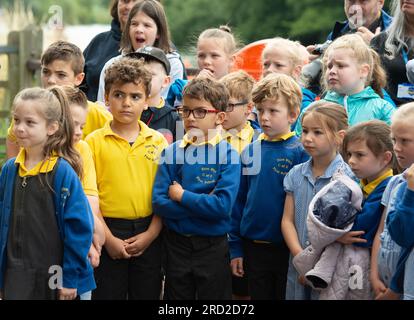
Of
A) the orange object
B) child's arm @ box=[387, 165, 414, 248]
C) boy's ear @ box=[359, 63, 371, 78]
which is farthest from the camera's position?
the orange object

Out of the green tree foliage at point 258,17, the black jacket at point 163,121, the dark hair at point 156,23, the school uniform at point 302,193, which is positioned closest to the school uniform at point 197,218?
the school uniform at point 302,193

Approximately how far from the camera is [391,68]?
666 centimetres

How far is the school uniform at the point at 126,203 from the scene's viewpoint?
5.75 meters

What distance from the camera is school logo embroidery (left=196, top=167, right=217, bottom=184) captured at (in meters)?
→ 5.71

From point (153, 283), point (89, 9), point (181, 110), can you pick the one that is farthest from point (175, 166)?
point (89, 9)

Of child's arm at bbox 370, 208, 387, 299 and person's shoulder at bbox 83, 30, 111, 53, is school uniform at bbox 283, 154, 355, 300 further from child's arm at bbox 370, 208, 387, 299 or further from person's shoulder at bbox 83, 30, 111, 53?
person's shoulder at bbox 83, 30, 111, 53

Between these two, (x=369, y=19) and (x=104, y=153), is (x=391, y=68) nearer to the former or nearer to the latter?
(x=369, y=19)

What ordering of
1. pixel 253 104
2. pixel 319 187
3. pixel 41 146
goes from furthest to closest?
pixel 253 104, pixel 319 187, pixel 41 146

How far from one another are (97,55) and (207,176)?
2.22 metres

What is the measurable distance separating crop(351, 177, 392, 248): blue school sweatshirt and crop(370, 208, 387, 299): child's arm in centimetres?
4

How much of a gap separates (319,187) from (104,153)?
4.32 feet

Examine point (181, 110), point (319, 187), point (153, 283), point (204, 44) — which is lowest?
point (153, 283)

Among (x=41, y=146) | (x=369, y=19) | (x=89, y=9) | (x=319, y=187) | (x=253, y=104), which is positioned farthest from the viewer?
(x=89, y=9)

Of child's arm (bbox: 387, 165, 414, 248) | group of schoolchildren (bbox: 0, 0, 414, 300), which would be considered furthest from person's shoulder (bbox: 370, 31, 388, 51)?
child's arm (bbox: 387, 165, 414, 248)
